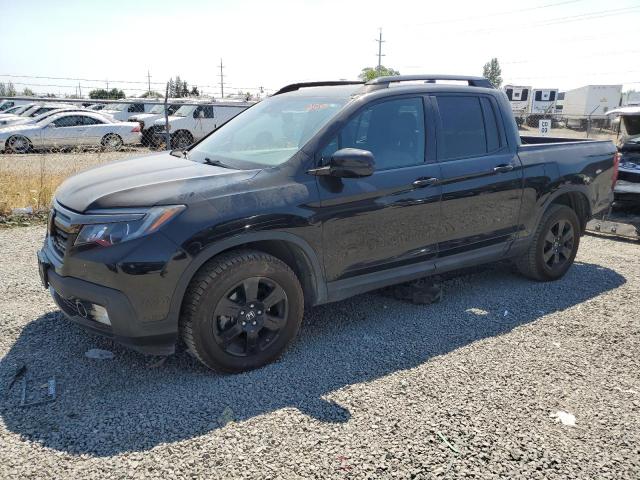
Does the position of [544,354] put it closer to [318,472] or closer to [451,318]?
[451,318]

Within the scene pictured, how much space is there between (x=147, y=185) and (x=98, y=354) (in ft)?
4.17

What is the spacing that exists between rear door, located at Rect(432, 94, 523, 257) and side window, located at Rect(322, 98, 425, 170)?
8.8 inches

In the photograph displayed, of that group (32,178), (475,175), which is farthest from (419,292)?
(32,178)

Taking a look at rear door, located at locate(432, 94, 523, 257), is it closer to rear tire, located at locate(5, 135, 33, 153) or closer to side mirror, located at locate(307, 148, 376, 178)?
side mirror, located at locate(307, 148, 376, 178)

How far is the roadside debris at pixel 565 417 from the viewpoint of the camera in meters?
3.04

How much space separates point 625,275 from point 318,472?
466 cm

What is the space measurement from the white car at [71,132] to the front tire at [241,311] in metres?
13.7

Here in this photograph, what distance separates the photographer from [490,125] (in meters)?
4.73

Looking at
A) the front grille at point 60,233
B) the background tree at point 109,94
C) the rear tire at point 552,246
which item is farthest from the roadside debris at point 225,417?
the background tree at point 109,94

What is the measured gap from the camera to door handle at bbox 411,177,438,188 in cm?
405

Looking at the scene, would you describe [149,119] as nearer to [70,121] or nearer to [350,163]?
[70,121]

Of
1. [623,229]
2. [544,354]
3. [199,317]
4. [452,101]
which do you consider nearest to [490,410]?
[544,354]

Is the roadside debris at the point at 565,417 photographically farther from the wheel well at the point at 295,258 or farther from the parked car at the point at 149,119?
the parked car at the point at 149,119

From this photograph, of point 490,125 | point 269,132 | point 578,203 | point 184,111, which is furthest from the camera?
point 184,111
